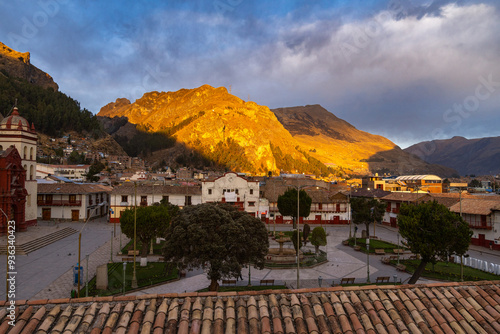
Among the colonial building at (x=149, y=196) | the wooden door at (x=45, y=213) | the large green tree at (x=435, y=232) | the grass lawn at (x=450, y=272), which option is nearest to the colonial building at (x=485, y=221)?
the grass lawn at (x=450, y=272)

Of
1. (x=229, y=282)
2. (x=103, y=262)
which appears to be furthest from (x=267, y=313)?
(x=103, y=262)

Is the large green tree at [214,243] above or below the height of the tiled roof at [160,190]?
below

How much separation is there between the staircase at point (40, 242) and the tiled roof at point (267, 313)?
3125cm

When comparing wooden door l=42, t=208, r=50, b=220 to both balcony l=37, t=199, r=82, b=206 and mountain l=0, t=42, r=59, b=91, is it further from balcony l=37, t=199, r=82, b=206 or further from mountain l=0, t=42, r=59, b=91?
mountain l=0, t=42, r=59, b=91

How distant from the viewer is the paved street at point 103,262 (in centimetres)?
2302

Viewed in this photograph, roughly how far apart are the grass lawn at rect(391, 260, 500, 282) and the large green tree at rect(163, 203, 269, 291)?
16287 millimetres

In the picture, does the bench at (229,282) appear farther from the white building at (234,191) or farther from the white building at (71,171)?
the white building at (71,171)

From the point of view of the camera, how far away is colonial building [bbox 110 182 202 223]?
187 feet

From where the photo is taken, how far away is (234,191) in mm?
60406

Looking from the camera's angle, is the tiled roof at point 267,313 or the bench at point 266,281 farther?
the bench at point 266,281

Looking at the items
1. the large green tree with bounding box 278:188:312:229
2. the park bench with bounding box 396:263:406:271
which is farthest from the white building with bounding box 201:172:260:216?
the park bench with bounding box 396:263:406:271

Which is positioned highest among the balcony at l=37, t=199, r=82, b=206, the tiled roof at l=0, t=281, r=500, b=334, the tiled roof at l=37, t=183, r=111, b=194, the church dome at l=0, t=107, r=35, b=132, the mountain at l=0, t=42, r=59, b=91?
the mountain at l=0, t=42, r=59, b=91

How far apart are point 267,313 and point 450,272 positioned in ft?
92.9

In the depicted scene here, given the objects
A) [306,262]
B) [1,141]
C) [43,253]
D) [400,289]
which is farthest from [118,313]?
[1,141]
